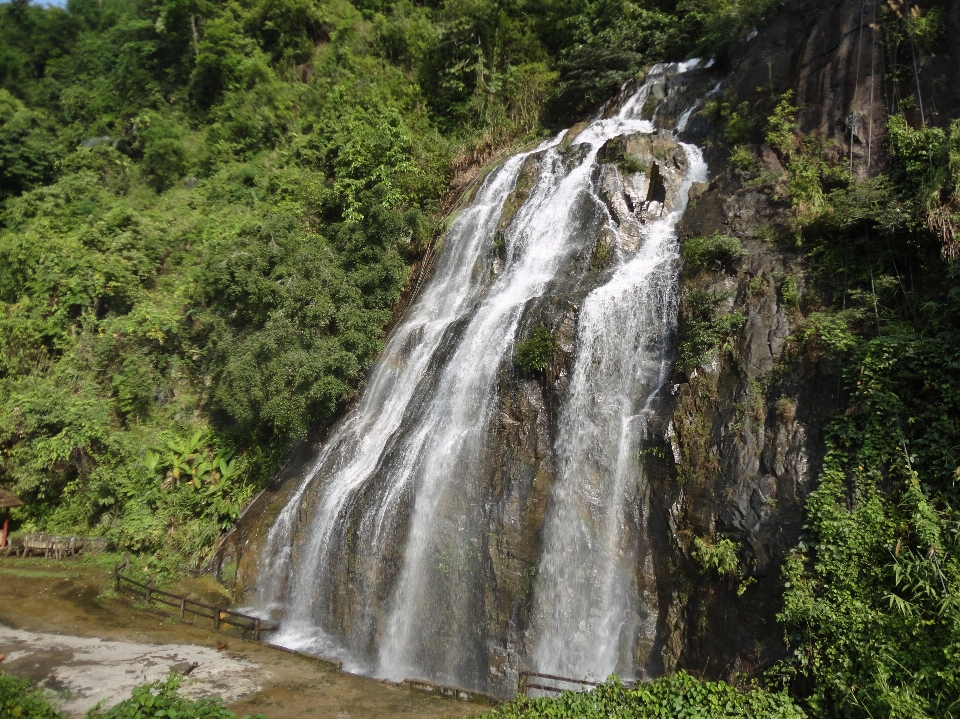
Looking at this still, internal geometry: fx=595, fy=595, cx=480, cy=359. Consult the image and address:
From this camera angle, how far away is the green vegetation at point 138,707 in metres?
6.77

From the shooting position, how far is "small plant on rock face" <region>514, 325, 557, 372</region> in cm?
1244

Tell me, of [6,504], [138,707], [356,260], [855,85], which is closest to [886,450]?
[855,85]

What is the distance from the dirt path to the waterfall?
1069 mm

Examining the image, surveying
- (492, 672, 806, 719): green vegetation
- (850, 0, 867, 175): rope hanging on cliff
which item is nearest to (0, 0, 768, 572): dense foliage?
(850, 0, 867, 175): rope hanging on cliff

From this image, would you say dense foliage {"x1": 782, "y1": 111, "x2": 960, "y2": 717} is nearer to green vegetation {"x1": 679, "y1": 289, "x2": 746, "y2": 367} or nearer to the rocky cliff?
the rocky cliff

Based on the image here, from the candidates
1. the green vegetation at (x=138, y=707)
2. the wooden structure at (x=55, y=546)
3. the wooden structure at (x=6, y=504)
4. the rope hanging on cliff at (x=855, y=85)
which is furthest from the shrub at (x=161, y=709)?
the rope hanging on cliff at (x=855, y=85)

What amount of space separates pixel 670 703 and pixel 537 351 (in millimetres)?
6825

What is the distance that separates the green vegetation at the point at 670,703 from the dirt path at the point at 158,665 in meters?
2.17

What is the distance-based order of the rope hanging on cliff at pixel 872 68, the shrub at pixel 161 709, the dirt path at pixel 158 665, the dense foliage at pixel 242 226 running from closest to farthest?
the shrub at pixel 161 709, the dirt path at pixel 158 665, the rope hanging on cliff at pixel 872 68, the dense foliage at pixel 242 226

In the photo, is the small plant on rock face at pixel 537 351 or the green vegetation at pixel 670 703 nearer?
the green vegetation at pixel 670 703

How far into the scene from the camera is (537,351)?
1252 centimetres

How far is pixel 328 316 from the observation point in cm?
1608

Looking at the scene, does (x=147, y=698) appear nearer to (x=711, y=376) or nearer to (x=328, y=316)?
(x=711, y=376)

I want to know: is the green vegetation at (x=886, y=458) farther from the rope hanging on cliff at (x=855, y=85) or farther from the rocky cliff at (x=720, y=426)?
the rope hanging on cliff at (x=855, y=85)
